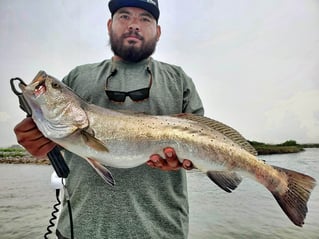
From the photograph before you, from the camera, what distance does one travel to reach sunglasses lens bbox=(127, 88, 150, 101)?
106 inches

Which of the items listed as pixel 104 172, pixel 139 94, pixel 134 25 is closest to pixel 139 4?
pixel 134 25

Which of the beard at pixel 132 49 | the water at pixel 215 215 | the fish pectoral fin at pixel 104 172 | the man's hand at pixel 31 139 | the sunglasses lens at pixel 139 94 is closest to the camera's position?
the fish pectoral fin at pixel 104 172

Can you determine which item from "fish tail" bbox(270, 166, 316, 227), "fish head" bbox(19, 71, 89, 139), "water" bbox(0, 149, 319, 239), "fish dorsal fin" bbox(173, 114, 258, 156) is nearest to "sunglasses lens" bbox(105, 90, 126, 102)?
"fish head" bbox(19, 71, 89, 139)

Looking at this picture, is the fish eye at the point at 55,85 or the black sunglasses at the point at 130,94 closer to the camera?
the fish eye at the point at 55,85

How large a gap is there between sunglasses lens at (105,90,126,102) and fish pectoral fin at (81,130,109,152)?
1.77ft

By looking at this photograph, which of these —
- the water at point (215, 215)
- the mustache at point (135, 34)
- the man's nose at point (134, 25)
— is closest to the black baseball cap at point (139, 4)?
the man's nose at point (134, 25)

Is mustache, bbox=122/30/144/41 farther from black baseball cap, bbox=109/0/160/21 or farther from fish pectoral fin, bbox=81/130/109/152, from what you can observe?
fish pectoral fin, bbox=81/130/109/152

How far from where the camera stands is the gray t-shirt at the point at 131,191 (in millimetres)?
2400

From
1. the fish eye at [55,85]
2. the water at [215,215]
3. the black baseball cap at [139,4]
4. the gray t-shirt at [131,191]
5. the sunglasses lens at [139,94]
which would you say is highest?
the black baseball cap at [139,4]

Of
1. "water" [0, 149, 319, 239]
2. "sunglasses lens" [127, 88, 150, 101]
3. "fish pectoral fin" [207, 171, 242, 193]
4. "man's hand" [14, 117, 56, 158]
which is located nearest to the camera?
"man's hand" [14, 117, 56, 158]

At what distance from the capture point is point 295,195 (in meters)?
2.37

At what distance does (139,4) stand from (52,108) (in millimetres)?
1342

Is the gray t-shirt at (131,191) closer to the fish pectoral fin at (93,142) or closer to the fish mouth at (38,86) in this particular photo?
the fish pectoral fin at (93,142)

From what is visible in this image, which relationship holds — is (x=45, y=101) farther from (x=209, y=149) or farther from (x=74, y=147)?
(x=209, y=149)
